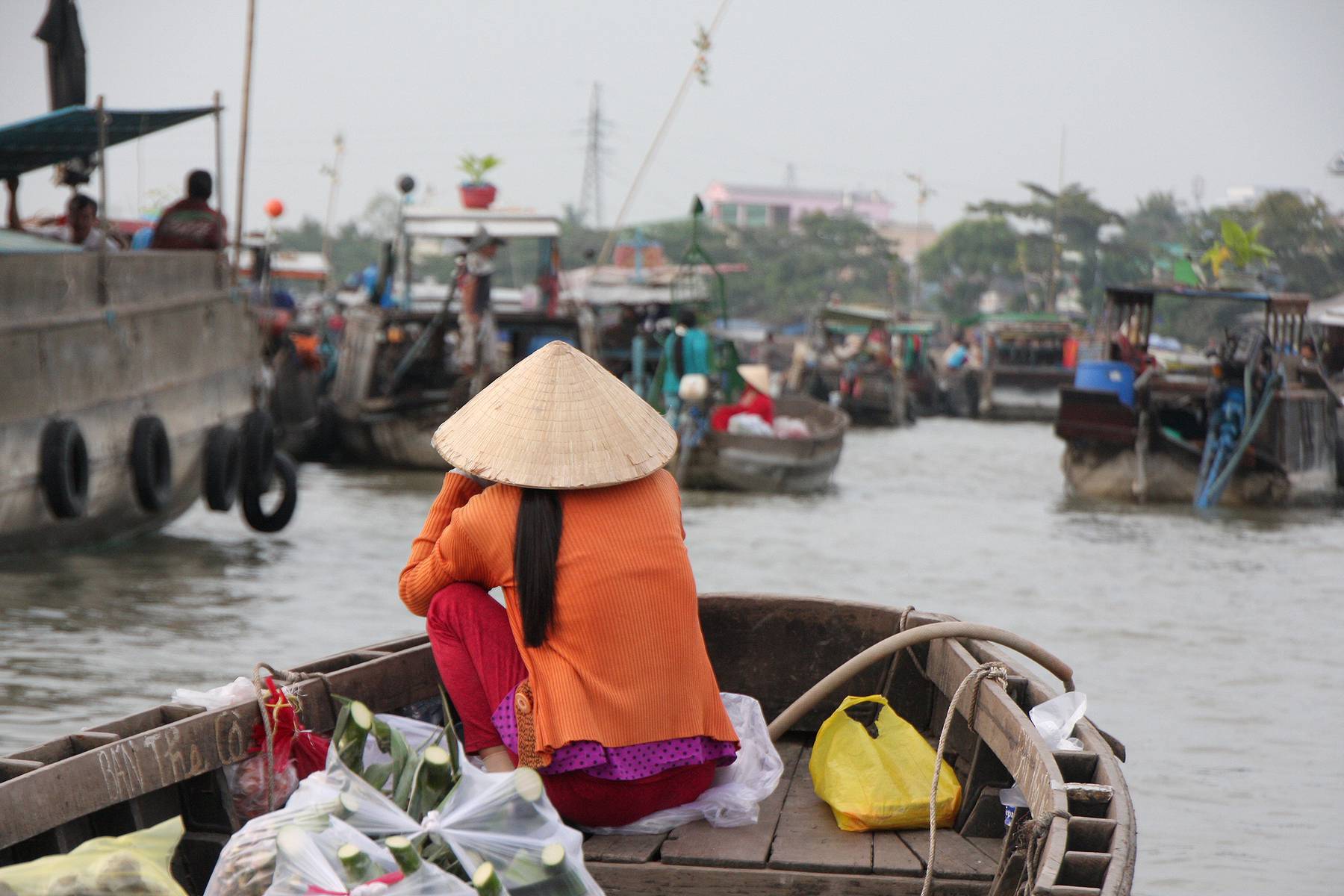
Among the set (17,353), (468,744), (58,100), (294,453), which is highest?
(58,100)

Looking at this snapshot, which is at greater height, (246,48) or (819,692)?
(246,48)

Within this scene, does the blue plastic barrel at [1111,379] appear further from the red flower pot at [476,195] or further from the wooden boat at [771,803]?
the wooden boat at [771,803]

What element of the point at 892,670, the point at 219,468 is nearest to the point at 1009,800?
the point at 892,670

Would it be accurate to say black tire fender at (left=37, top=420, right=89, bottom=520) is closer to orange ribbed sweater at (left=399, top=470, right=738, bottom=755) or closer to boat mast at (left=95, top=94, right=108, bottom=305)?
boat mast at (left=95, top=94, right=108, bottom=305)

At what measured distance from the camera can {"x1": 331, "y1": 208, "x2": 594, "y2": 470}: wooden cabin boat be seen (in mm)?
15102

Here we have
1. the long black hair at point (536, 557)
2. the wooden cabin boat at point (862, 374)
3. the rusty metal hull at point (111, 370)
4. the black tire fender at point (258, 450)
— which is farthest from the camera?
the wooden cabin boat at point (862, 374)

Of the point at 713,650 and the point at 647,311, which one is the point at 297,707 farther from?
the point at 647,311

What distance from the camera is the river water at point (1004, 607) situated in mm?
5809

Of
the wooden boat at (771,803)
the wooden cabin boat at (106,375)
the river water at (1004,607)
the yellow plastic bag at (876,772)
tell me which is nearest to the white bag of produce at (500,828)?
the wooden boat at (771,803)

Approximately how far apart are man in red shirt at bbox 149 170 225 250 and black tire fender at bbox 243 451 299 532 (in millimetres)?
1615

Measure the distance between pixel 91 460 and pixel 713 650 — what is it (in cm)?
581

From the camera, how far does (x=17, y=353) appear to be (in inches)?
310

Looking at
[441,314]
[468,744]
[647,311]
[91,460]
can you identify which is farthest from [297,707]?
[647,311]

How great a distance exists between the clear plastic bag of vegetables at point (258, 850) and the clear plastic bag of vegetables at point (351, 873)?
0.26ft
